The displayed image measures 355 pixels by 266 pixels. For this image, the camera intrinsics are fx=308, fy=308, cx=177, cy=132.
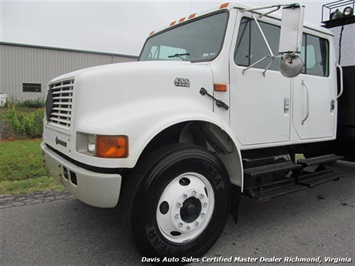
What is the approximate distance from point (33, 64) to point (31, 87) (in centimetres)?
159

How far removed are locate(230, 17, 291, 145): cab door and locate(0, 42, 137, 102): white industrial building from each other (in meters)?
19.1

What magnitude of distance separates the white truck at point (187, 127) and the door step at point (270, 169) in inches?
0.5

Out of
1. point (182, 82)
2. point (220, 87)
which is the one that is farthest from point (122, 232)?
point (220, 87)

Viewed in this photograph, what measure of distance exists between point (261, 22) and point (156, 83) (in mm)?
1564

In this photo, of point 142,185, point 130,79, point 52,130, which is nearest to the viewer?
point 142,185

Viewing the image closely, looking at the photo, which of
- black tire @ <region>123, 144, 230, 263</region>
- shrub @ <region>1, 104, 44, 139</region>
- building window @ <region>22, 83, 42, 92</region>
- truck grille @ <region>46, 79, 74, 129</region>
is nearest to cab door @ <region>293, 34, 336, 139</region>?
black tire @ <region>123, 144, 230, 263</region>

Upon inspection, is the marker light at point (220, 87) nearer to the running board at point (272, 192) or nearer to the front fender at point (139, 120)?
the front fender at point (139, 120)

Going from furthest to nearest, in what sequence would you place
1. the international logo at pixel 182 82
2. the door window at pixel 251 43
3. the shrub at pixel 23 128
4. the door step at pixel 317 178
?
the shrub at pixel 23 128, the door step at pixel 317 178, the door window at pixel 251 43, the international logo at pixel 182 82

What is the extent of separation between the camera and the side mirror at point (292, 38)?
2621mm

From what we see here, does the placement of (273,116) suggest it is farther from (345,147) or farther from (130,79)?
(345,147)

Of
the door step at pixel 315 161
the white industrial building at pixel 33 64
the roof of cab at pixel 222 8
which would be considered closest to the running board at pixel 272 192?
the door step at pixel 315 161

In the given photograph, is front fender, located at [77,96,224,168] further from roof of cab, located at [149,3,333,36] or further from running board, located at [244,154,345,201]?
roof of cab, located at [149,3,333,36]

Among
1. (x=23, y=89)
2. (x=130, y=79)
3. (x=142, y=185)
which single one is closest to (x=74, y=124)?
(x=130, y=79)

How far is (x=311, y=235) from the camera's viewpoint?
10.5ft
